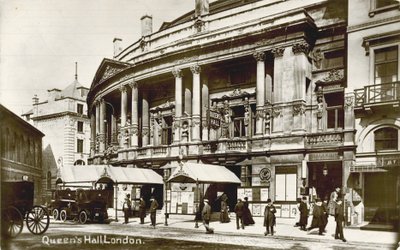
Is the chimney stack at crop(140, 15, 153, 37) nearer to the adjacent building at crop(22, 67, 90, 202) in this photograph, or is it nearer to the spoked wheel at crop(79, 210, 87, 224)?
the adjacent building at crop(22, 67, 90, 202)

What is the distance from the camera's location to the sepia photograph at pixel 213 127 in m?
12.2

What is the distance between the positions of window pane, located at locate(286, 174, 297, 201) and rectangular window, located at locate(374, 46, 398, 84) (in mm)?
6425

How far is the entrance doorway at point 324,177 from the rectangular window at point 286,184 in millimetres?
763

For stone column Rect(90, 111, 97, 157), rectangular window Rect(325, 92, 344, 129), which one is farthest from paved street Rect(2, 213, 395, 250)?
stone column Rect(90, 111, 97, 157)

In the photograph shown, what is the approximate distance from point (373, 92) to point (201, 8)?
12466 mm

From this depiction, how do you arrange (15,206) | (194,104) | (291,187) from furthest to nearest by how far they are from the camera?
(194,104) < (291,187) < (15,206)

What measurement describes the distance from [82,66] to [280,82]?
11.2 meters

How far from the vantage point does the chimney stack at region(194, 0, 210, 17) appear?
25562 millimetres

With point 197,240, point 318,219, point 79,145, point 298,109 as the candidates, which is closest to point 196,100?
point 298,109

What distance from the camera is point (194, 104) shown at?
25.5m

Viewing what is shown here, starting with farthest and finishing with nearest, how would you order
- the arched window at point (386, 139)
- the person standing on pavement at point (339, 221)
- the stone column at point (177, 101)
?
the stone column at point (177, 101), the arched window at point (386, 139), the person standing on pavement at point (339, 221)

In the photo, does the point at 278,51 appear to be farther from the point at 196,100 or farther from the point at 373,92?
the point at 373,92

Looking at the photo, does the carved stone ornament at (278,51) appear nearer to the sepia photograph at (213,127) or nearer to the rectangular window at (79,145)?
the sepia photograph at (213,127)

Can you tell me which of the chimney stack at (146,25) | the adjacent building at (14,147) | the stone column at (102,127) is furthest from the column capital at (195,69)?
the adjacent building at (14,147)
